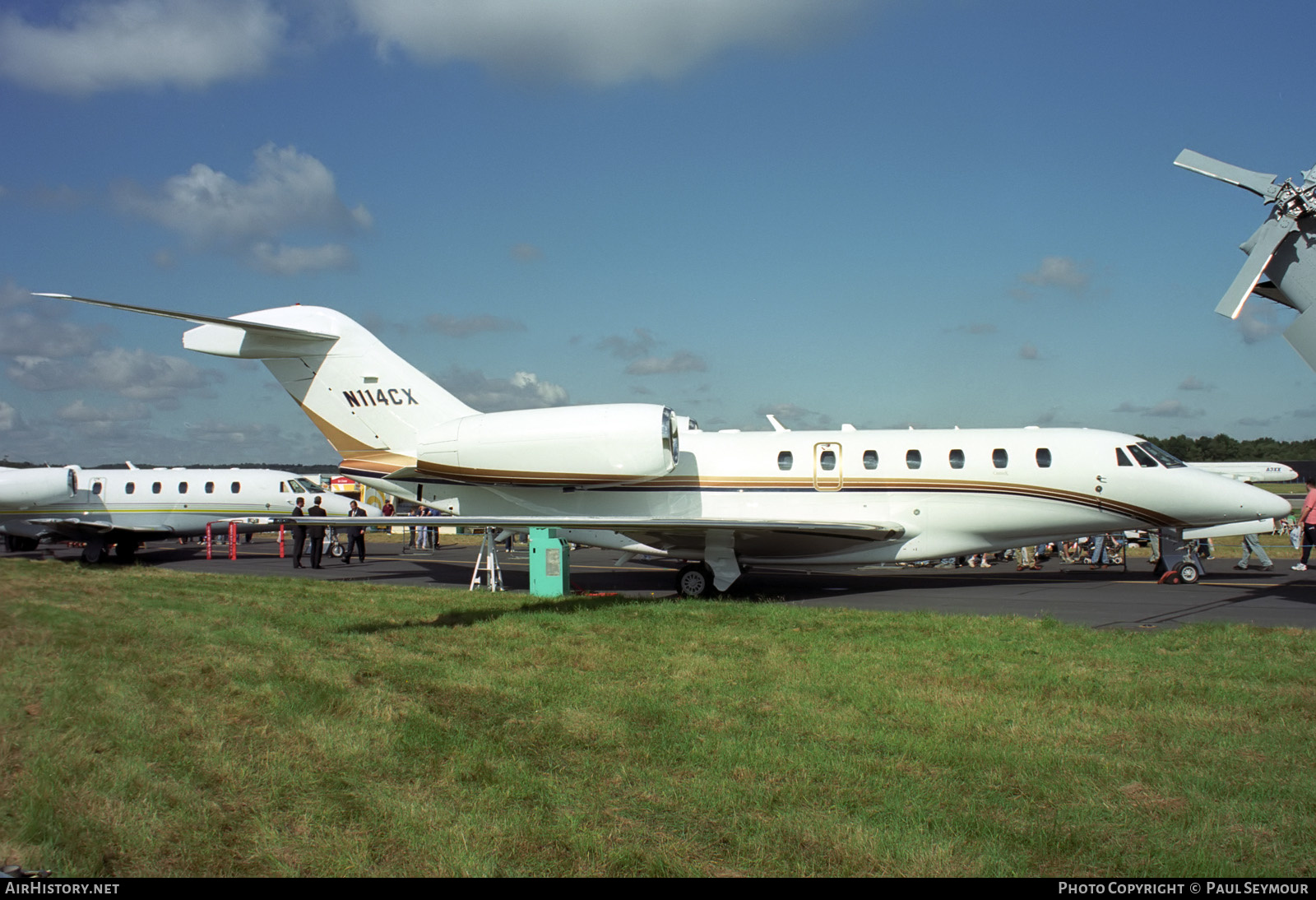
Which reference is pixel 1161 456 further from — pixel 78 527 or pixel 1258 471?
pixel 78 527

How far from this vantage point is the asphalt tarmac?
12.0m

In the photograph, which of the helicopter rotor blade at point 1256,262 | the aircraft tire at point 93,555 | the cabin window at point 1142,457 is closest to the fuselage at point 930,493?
the cabin window at point 1142,457

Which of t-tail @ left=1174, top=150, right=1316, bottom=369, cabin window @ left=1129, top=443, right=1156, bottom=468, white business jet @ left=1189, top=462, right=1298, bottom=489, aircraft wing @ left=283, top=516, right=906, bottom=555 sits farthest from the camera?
white business jet @ left=1189, top=462, right=1298, bottom=489

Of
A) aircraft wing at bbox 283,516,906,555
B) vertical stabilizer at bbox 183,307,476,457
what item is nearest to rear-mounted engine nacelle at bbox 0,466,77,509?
vertical stabilizer at bbox 183,307,476,457

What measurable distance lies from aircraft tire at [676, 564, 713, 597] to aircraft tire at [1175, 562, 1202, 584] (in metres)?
9.05

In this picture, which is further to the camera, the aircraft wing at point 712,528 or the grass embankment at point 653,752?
the aircraft wing at point 712,528

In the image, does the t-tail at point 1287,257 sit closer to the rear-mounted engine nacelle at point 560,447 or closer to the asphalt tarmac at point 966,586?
the asphalt tarmac at point 966,586

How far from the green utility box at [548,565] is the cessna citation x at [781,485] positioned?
444mm

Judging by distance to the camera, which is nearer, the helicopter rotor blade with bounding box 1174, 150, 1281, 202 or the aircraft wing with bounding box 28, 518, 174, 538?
the helicopter rotor blade with bounding box 1174, 150, 1281, 202

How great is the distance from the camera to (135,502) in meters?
24.5

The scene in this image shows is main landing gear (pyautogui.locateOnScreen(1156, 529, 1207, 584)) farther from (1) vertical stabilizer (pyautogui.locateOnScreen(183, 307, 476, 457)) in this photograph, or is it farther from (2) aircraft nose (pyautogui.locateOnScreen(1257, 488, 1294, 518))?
(1) vertical stabilizer (pyautogui.locateOnScreen(183, 307, 476, 457))

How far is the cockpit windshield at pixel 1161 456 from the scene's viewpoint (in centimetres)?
1477
